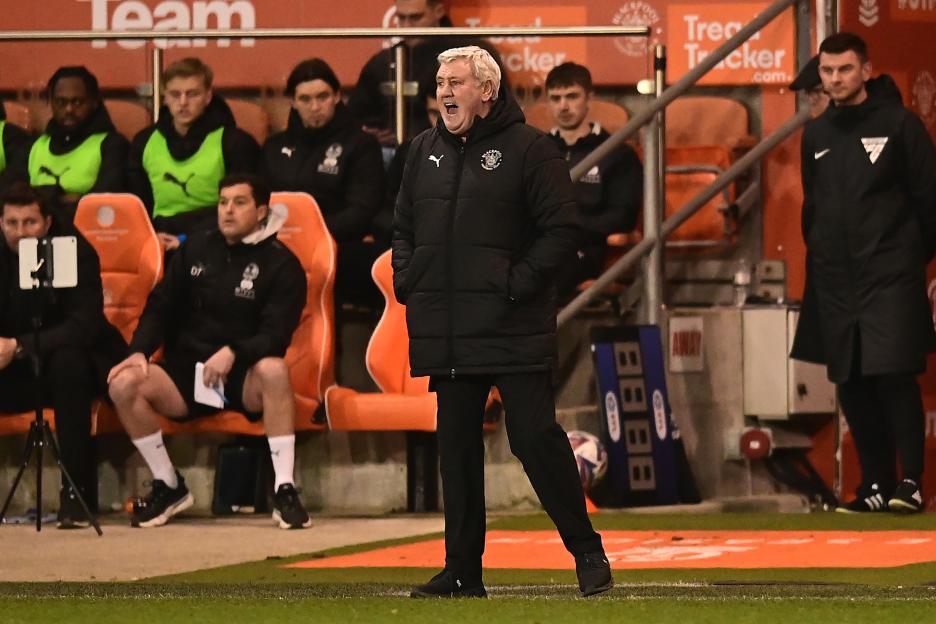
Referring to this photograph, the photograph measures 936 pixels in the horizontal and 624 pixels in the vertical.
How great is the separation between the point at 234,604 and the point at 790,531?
10.8ft

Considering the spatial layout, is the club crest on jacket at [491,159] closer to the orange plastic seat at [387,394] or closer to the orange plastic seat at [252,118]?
the orange plastic seat at [387,394]

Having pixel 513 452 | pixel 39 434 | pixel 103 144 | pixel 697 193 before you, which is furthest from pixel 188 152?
pixel 513 452

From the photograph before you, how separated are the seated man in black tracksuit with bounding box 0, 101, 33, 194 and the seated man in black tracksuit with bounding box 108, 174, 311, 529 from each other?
1.50 meters

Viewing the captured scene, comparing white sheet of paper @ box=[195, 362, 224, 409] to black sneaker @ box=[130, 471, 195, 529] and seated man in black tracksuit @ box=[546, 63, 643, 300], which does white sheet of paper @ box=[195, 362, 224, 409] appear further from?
seated man in black tracksuit @ box=[546, 63, 643, 300]

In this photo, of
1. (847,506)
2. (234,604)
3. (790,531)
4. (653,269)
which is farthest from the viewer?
(653,269)

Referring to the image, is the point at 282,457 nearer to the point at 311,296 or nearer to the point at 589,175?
the point at 311,296

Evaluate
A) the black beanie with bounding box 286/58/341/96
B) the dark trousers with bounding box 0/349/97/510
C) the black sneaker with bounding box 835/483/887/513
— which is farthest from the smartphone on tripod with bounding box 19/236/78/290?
the black sneaker with bounding box 835/483/887/513

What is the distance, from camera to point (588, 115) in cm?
1030

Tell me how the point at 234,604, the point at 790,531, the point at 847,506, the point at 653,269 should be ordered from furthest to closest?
1. the point at 653,269
2. the point at 847,506
3. the point at 790,531
4. the point at 234,604

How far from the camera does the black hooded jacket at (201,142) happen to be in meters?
10.3

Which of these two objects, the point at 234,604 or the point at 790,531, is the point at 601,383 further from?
the point at 234,604

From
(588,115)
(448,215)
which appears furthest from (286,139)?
(448,215)

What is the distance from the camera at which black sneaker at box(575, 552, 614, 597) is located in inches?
232

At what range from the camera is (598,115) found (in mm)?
10352
